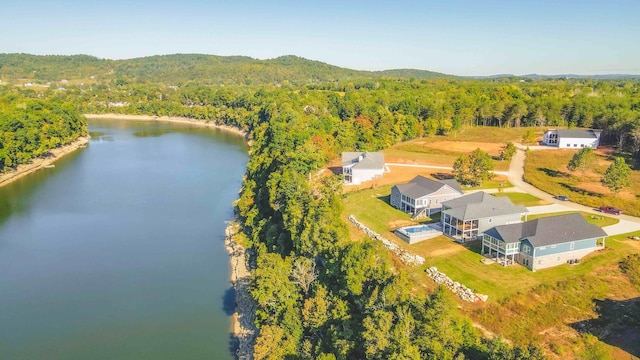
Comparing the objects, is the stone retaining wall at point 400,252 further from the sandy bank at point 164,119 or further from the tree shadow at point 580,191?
the sandy bank at point 164,119

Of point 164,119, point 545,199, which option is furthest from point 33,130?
point 545,199

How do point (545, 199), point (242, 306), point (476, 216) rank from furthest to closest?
point (545, 199), point (476, 216), point (242, 306)

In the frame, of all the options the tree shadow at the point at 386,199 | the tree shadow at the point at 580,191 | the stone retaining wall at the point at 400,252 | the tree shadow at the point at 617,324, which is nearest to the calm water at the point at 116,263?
the stone retaining wall at the point at 400,252

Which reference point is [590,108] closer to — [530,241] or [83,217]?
[530,241]

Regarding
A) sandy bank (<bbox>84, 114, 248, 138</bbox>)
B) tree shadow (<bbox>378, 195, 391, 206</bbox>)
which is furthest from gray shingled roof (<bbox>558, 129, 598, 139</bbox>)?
sandy bank (<bbox>84, 114, 248, 138</bbox>)

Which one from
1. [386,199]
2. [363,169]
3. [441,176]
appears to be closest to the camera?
[386,199]

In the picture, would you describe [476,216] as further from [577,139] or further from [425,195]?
[577,139]
